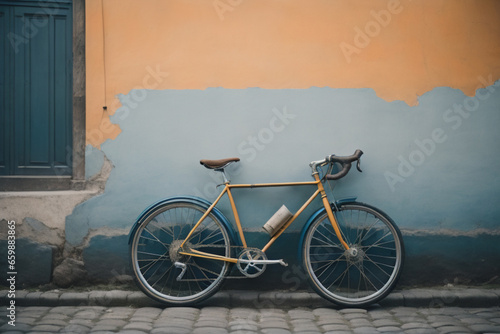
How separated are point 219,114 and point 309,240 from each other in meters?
1.59

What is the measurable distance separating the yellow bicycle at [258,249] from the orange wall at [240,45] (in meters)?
0.93

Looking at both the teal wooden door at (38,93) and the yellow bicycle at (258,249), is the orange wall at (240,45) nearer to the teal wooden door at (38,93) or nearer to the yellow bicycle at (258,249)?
the teal wooden door at (38,93)

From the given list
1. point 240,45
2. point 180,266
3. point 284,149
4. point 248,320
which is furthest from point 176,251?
point 240,45

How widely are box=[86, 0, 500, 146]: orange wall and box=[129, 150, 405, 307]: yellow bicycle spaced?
3.04 feet

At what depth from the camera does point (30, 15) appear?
5.21 metres

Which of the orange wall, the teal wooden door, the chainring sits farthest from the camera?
the teal wooden door

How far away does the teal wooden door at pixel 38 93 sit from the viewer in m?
5.22

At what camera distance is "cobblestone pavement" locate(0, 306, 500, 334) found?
407 cm

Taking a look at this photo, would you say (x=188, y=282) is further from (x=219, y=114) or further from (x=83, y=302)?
(x=219, y=114)

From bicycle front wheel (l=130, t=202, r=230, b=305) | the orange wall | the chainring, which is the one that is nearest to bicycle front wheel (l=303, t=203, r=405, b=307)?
the chainring

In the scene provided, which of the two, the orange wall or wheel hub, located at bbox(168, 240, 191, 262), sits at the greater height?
the orange wall

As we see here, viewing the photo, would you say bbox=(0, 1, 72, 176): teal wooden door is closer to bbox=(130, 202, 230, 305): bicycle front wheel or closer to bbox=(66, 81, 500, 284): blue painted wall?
bbox=(66, 81, 500, 284): blue painted wall

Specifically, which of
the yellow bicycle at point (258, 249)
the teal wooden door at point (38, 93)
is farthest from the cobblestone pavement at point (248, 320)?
the teal wooden door at point (38, 93)

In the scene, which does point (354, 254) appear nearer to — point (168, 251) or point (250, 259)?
point (250, 259)
